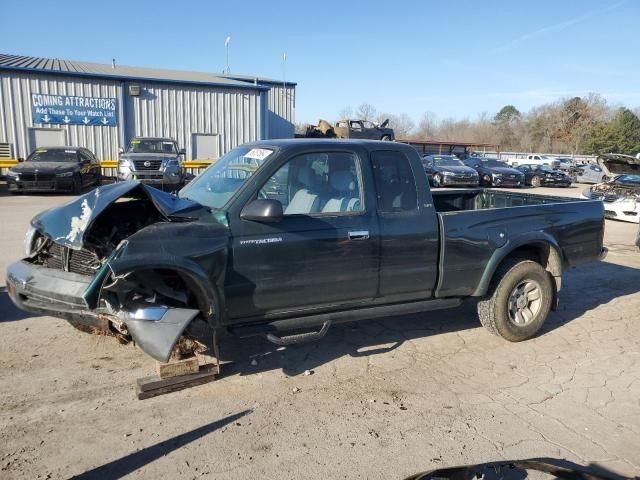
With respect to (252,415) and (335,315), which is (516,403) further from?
(252,415)

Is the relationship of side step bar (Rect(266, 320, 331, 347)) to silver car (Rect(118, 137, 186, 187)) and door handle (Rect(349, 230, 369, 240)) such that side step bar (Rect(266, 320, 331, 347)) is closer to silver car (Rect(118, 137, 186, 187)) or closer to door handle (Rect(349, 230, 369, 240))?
door handle (Rect(349, 230, 369, 240))

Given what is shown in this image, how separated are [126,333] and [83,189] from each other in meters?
15.3

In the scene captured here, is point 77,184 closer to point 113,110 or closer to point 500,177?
point 113,110

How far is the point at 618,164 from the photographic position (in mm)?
12547

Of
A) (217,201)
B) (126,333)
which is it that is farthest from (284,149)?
(126,333)

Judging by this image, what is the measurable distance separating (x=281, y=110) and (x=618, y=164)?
23689mm

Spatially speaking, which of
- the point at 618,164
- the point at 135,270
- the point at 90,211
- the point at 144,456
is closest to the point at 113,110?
the point at 618,164

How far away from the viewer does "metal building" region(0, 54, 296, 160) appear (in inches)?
847

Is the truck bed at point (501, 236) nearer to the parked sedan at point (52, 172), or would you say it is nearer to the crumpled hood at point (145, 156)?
the crumpled hood at point (145, 156)

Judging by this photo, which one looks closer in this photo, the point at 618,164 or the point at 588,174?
the point at 618,164

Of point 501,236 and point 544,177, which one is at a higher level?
point 501,236

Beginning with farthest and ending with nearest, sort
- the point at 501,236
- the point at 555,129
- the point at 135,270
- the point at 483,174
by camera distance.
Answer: the point at 555,129 < the point at 483,174 < the point at 501,236 < the point at 135,270

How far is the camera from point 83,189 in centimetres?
1719

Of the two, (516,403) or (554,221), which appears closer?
(516,403)
